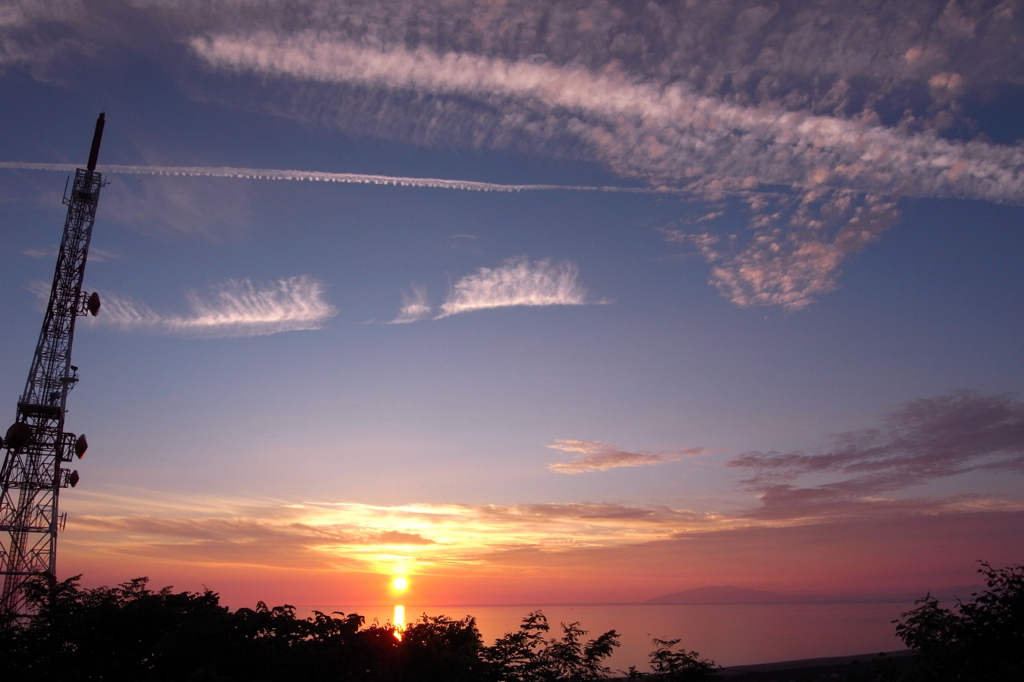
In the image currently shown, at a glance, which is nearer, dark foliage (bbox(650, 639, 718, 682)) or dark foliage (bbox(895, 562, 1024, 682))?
dark foliage (bbox(895, 562, 1024, 682))

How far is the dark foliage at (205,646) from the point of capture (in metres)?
22.5

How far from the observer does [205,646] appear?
2308 centimetres

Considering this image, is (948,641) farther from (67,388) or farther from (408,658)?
(67,388)

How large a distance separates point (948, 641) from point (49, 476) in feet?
184

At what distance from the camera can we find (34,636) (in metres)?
23.4

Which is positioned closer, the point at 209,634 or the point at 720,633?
the point at 209,634

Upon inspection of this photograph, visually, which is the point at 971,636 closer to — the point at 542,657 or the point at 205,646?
the point at 542,657

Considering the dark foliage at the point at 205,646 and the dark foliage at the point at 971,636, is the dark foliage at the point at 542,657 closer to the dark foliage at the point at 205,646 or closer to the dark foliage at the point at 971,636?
the dark foliage at the point at 205,646

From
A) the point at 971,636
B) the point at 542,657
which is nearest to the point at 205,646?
the point at 542,657

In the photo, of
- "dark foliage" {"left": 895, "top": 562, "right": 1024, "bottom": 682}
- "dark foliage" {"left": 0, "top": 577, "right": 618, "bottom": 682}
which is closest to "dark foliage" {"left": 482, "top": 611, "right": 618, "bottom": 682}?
"dark foliage" {"left": 0, "top": 577, "right": 618, "bottom": 682}

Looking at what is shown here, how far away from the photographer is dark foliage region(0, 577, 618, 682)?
22.5 metres

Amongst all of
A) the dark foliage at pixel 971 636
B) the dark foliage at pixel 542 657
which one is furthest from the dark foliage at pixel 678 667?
the dark foliage at pixel 971 636

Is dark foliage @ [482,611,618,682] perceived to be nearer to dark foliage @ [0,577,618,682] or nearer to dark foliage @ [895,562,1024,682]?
dark foliage @ [0,577,618,682]

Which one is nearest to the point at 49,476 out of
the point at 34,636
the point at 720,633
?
the point at 34,636
